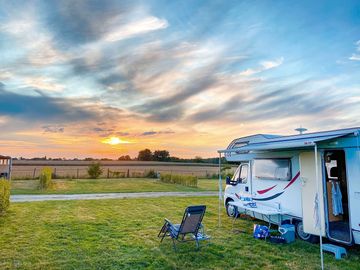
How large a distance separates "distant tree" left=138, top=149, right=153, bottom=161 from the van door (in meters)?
52.5

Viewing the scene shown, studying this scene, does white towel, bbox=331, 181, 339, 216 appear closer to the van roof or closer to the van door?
the van roof

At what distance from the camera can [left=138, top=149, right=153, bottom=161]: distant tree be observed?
201 ft

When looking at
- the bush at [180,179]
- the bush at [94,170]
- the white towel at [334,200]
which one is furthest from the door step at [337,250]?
the bush at [94,170]

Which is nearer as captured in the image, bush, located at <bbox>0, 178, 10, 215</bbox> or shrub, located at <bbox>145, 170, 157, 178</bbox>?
bush, located at <bbox>0, 178, 10, 215</bbox>

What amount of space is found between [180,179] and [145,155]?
3829 centimetres

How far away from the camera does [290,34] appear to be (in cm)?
930

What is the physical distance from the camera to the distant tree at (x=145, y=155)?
61172mm

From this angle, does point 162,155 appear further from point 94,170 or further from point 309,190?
point 309,190

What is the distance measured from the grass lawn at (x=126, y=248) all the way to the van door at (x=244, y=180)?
40.8 inches

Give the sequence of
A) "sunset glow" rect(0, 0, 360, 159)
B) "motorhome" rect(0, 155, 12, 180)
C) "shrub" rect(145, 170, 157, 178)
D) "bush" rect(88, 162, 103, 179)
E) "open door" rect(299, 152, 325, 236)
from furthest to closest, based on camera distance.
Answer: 1. "shrub" rect(145, 170, 157, 178)
2. "bush" rect(88, 162, 103, 179)
3. "motorhome" rect(0, 155, 12, 180)
4. "sunset glow" rect(0, 0, 360, 159)
5. "open door" rect(299, 152, 325, 236)

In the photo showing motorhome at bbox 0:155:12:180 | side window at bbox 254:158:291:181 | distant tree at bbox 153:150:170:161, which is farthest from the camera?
distant tree at bbox 153:150:170:161

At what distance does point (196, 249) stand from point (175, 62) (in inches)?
306

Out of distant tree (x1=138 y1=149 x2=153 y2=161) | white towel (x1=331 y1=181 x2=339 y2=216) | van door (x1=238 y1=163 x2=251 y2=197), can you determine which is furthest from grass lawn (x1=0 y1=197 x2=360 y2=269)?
distant tree (x1=138 y1=149 x2=153 y2=161)

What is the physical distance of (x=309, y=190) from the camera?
21.6ft
